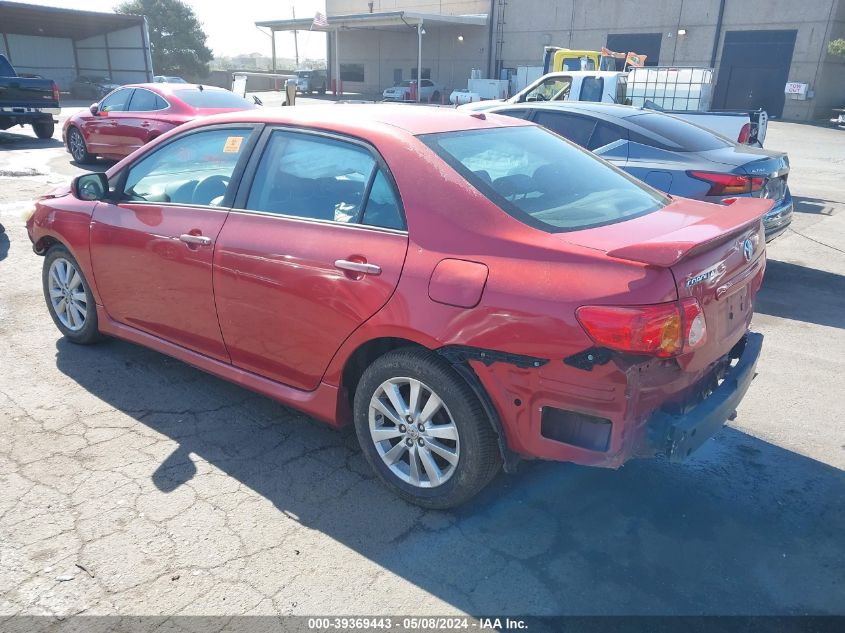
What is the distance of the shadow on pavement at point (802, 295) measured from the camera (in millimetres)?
5828

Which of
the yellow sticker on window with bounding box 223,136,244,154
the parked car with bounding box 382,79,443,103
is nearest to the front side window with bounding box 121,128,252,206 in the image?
the yellow sticker on window with bounding box 223,136,244,154

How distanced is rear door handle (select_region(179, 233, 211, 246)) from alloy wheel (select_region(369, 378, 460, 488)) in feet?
4.23

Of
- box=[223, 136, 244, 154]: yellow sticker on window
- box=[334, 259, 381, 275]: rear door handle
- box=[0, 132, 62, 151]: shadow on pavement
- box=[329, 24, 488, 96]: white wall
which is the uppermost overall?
box=[329, 24, 488, 96]: white wall

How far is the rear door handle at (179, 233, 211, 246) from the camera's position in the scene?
350 cm

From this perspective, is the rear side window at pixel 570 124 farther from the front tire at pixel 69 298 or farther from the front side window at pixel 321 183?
the front tire at pixel 69 298

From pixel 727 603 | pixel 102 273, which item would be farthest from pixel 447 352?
pixel 102 273

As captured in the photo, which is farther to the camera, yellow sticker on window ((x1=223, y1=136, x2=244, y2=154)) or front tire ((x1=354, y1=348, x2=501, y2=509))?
yellow sticker on window ((x1=223, y1=136, x2=244, y2=154))

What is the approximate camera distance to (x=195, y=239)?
140 inches

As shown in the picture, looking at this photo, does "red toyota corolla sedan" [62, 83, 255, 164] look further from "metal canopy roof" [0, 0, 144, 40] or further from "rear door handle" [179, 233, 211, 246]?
"metal canopy roof" [0, 0, 144, 40]

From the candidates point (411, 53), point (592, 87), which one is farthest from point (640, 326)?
point (411, 53)

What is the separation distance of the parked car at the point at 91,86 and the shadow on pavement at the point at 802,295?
120 feet

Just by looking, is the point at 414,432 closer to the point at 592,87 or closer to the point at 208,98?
the point at 208,98

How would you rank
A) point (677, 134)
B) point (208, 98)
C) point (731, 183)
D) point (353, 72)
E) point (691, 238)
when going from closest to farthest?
A: point (691, 238)
point (731, 183)
point (677, 134)
point (208, 98)
point (353, 72)

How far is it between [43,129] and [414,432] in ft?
58.5
